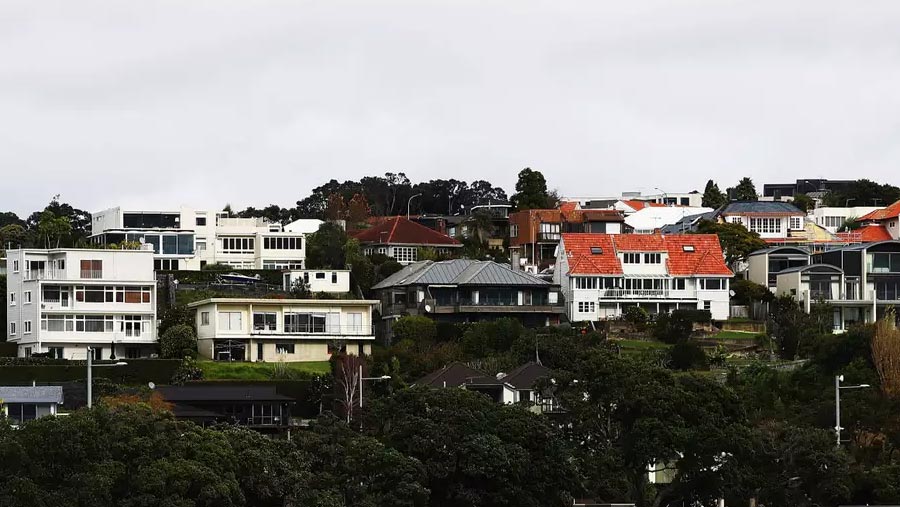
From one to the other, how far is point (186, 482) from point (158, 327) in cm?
4441

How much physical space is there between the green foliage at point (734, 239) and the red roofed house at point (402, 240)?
55.4ft

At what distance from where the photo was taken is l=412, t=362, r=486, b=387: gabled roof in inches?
3374

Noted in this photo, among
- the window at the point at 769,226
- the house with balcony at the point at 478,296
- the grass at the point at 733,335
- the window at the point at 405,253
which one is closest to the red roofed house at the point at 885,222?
the window at the point at 769,226

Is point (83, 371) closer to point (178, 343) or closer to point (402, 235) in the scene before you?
point (178, 343)

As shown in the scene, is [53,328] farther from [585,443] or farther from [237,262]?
[585,443]

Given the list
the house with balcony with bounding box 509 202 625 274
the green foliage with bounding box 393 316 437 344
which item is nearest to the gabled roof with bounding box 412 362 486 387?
the green foliage with bounding box 393 316 437 344

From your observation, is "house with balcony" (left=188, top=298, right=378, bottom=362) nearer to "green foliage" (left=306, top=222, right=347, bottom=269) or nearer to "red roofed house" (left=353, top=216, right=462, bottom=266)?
"green foliage" (left=306, top=222, right=347, bottom=269)

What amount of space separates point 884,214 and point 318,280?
46.3 metres

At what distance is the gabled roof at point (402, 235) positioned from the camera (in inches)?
4975

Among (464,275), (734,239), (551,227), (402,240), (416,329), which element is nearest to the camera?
(416,329)

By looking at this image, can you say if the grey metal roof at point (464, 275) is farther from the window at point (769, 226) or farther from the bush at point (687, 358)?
the window at point (769, 226)

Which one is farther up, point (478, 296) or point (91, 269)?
point (91, 269)

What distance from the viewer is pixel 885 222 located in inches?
5266

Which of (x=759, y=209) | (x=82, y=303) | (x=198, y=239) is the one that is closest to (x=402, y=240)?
(x=198, y=239)
